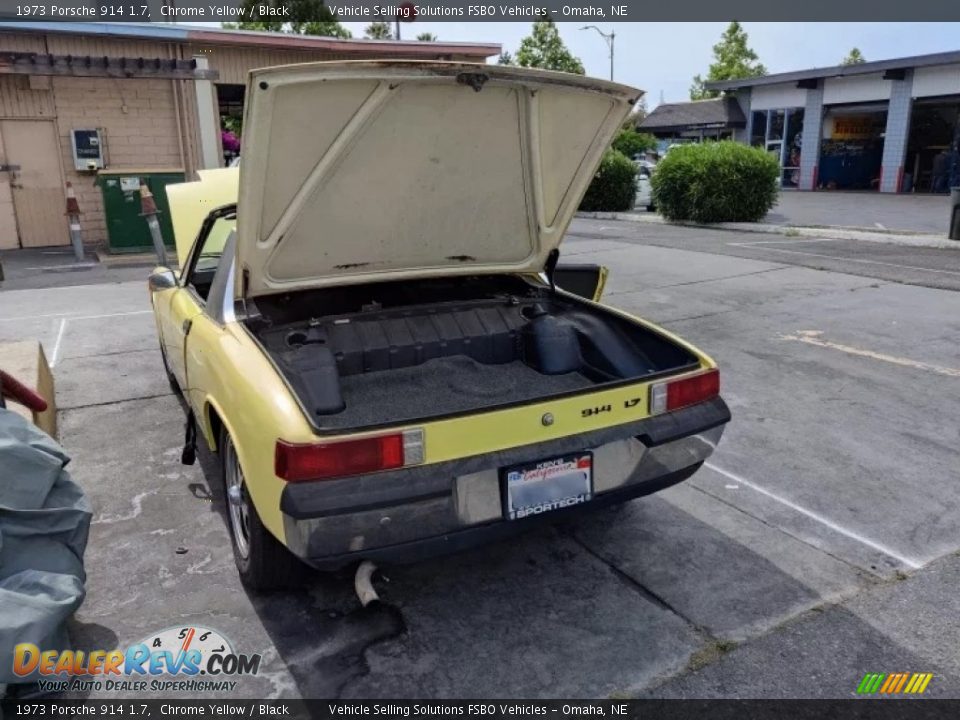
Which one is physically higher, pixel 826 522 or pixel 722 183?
pixel 722 183

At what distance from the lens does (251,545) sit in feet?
9.50

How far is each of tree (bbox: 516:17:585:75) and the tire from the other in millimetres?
42861

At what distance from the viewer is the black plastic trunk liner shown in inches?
129

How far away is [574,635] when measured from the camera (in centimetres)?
279

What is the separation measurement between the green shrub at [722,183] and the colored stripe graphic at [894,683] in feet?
48.8

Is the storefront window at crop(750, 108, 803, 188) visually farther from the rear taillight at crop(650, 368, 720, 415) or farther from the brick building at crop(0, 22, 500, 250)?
the rear taillight at crop(650, 368, 720, 415)

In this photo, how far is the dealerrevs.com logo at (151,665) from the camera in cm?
249

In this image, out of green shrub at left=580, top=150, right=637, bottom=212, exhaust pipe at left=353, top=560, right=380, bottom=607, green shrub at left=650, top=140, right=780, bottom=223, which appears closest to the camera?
exhaust pipe at left=353, top=560, right=380, bottom=607

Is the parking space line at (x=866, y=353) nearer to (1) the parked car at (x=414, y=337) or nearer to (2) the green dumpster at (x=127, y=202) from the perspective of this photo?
(1) the parked car at (x=414, y=337)

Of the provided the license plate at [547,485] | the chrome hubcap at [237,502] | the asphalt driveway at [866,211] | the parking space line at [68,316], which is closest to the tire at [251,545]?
the chrome hubcap at [237,502]

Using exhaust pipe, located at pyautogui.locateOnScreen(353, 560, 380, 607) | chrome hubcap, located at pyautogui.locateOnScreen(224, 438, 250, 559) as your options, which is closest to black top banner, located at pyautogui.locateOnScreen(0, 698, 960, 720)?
exhaust pipe, located at pyautogui.locateOnScreen(353, 560, 380, 607)

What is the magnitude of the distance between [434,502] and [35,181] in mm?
14426

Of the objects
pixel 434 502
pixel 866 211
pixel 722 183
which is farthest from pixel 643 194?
pixel 434 502

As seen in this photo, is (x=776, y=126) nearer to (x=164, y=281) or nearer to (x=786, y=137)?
(x=786, y=137)
